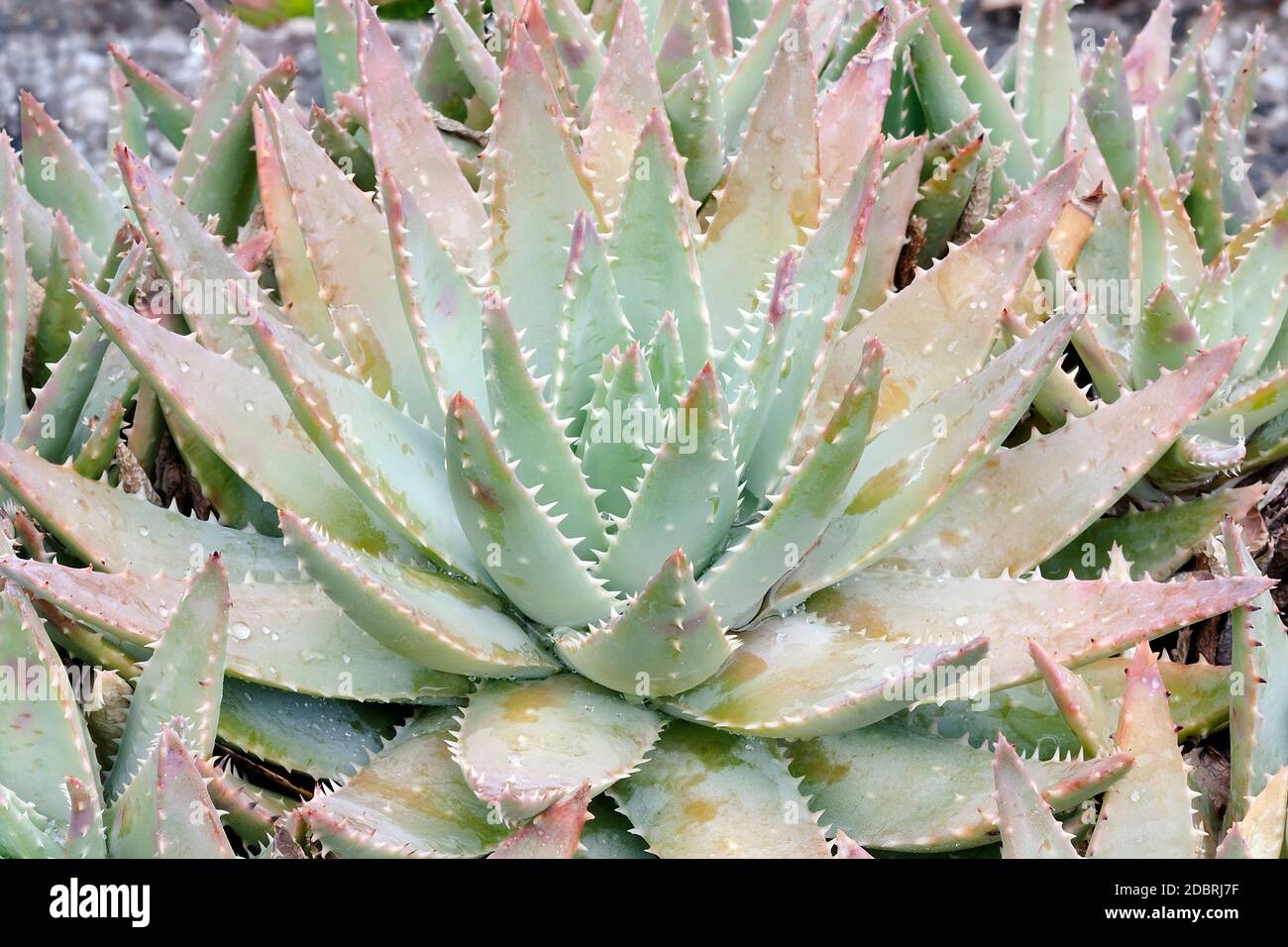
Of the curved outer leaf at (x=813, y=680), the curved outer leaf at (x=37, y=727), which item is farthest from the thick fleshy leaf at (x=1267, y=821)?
the curved outer leaf at (x=37, y=727)

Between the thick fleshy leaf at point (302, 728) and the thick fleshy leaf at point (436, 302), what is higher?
the thick fleshy leaf at point (436, 302)

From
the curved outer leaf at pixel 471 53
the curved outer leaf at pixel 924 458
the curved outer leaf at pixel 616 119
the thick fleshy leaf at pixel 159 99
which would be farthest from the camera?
the thick fleshy leaf at pixel 159 99

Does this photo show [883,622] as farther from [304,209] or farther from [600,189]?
[304,209]

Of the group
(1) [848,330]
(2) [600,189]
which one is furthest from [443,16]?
(1) [848,330]

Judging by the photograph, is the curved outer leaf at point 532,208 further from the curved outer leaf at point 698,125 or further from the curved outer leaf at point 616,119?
the curved outer leaf at point 698,125

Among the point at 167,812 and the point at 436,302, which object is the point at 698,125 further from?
the point at 167,812

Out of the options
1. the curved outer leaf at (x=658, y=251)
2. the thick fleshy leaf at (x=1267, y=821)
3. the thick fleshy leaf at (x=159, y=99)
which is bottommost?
the thick fleshy leaf at (x=1267, y=821)

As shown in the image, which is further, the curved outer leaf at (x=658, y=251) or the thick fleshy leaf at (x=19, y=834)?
the curved outer leaf at (x=658, y=251)
